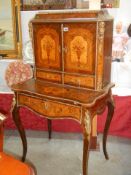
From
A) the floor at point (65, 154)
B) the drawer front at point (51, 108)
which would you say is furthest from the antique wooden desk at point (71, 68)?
the floor at point (65, 154)

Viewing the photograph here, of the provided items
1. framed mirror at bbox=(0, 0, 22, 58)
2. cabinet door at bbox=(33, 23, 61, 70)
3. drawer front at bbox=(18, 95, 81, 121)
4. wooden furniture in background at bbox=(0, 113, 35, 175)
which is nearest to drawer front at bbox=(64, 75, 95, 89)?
cabinet door at bbox=(33, 23, 61, 70)

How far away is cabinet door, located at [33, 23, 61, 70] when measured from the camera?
1.98 m

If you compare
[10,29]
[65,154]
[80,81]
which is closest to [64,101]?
[80,81]

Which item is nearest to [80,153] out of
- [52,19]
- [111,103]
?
[111,103]

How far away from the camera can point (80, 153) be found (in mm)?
2510

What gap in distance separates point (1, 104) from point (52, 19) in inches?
51.5

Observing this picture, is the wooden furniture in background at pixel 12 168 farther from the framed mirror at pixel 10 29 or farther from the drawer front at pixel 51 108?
the framed mirror at pixel 10 29

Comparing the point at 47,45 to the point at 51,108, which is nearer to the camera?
the point at 51,108

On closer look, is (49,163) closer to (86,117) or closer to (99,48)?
(86,117)

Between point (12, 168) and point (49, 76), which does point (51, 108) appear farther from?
point (12, 168)

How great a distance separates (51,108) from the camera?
1.91 m

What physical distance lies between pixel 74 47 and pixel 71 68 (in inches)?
6.9

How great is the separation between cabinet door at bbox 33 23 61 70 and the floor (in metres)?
0.94

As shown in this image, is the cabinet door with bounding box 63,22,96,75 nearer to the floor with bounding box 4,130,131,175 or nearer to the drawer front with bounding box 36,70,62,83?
the drawer front with bounding box 36,70,62,83
